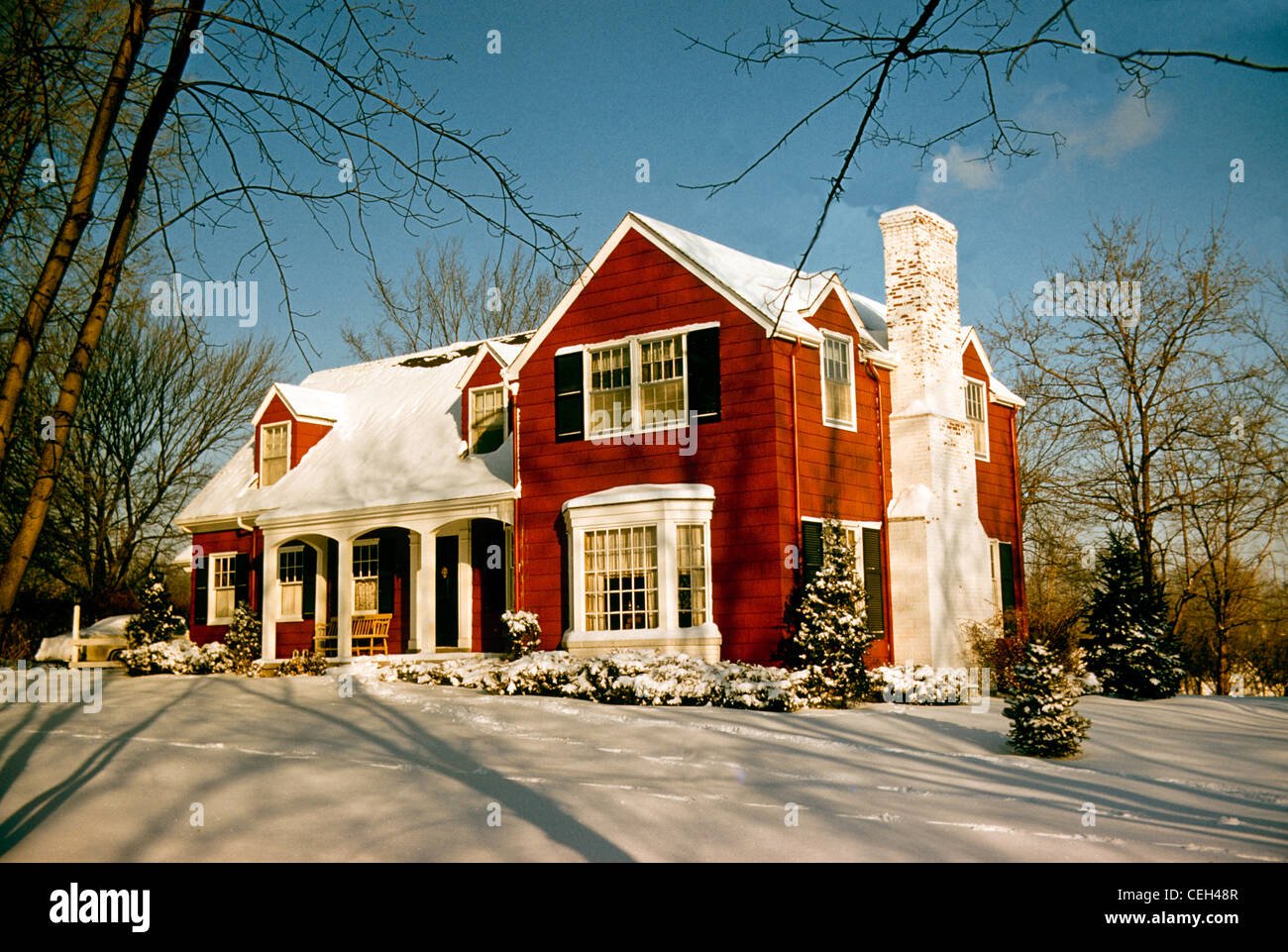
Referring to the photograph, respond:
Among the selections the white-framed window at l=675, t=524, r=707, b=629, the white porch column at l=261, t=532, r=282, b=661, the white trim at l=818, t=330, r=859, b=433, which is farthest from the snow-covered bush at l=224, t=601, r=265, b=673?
the white trim at l=818, t=330, r=859, b=433

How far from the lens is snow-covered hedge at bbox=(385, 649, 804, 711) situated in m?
13.9

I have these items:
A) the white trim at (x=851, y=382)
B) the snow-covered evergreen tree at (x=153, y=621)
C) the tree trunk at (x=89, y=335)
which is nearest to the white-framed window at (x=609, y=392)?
the white trim at (x=851, y=382)

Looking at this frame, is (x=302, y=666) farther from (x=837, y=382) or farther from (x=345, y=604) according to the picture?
(x=837, y=382)

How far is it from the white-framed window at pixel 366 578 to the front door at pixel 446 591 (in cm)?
165

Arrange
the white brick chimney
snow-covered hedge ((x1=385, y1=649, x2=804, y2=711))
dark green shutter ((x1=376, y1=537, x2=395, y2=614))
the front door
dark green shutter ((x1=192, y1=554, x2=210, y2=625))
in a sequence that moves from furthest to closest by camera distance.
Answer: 1. dark green shutter ((x1=192, y1=554, x2=210, y2=625))
2. dark green shutter ((x1=376, y1=537, x2=395, y2=614))
3. the front door
4. the white brick chimney
5. snow-covered hedge ((x1=385, y1=649, x2=804, y2=711))

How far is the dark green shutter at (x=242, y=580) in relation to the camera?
24.6 m

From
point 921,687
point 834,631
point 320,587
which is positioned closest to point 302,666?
point 320,587

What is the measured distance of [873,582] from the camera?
18.2 metres

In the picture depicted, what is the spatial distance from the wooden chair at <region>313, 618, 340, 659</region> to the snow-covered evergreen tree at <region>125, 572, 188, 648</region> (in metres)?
2.84

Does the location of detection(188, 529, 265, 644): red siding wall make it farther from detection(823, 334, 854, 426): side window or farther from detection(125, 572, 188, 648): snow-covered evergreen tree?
detection(823, 334, 854, 426): side window

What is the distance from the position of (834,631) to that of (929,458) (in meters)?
5.07

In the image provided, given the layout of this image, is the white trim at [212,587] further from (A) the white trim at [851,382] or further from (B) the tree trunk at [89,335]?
(B) the tree trunk at [89,335]
